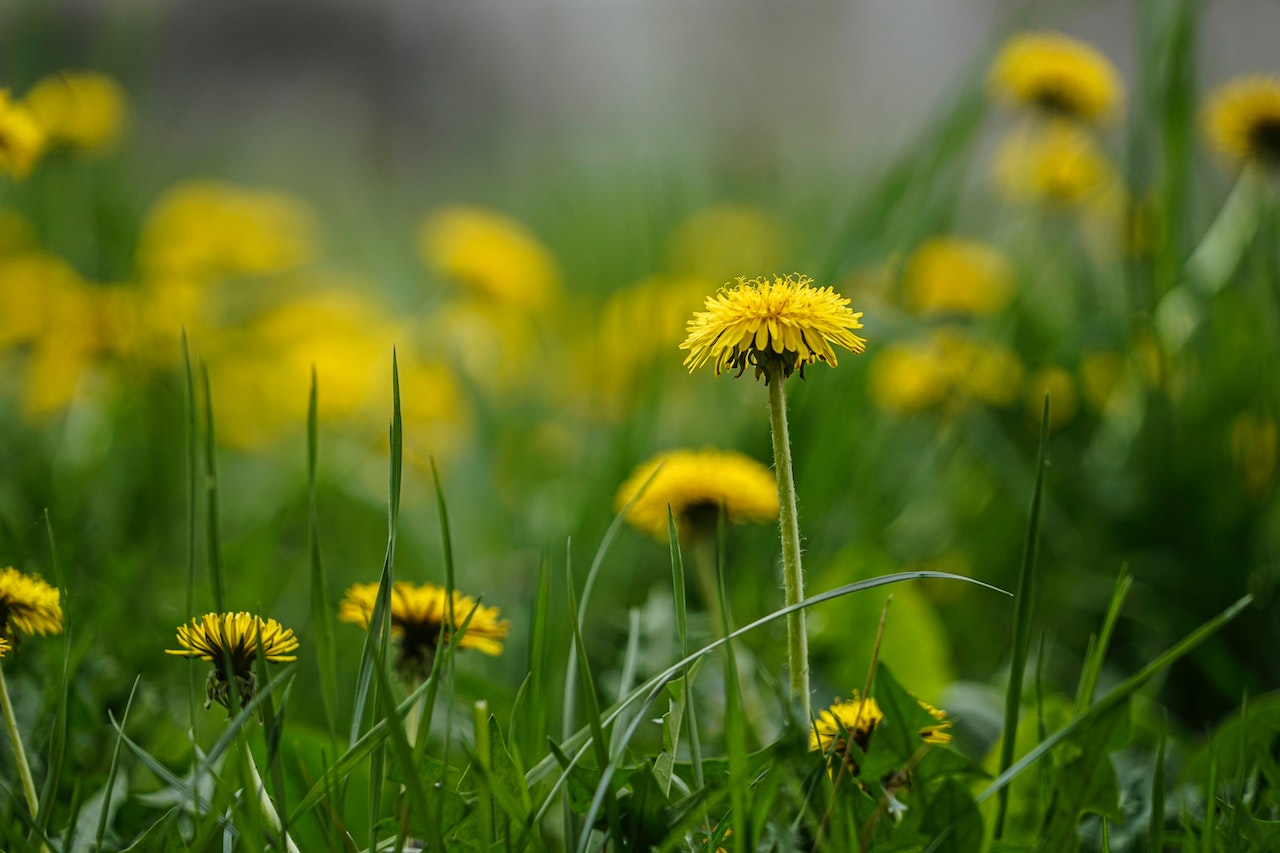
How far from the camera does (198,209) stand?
217 cm

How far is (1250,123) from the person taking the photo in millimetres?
1319

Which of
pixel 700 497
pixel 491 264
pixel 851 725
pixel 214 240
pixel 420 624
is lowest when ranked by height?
pixel 851 725

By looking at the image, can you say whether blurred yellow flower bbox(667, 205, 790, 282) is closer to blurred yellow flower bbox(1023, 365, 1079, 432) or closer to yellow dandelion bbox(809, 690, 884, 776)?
blurred yellow flower bbox(1023, 365, 1079, 432)

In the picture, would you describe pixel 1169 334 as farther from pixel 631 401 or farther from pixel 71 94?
pixel 71 94

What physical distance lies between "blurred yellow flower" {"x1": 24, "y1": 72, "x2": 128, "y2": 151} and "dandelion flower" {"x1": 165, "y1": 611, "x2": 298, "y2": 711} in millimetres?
1539

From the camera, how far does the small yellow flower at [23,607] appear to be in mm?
564

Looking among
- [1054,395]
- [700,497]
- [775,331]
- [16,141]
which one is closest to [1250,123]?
[1054,395]

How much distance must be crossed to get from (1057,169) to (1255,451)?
2.02 ft

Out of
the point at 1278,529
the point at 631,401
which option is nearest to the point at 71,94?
the point at 631,401

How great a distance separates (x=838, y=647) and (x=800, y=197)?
2195 mm

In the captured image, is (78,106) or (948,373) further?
(78,106)

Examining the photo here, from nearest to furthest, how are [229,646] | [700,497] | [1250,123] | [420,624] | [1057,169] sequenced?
[229,646]
[420,624]
[700,497]
[1250,123]
[1057,169]

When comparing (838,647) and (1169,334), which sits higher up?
(1169,334)

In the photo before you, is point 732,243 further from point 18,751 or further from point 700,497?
point 18,751
